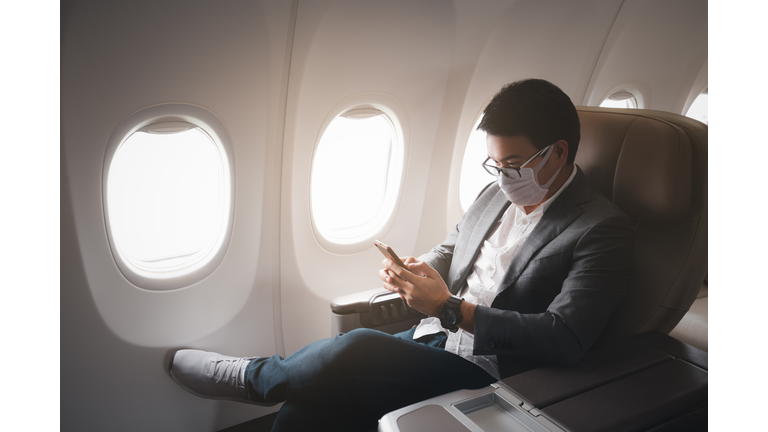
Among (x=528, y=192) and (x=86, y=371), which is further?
(x=86, y=371)

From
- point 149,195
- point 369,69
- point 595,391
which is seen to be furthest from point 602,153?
point 149,195

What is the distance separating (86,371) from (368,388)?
1.38 m

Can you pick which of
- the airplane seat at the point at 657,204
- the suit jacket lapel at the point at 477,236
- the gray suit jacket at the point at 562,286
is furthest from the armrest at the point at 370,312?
the airplane seat at the point at 657,204

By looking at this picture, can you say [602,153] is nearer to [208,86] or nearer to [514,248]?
[514,248]

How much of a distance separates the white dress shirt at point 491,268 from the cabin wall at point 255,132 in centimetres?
102

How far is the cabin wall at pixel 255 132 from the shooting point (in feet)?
5.56

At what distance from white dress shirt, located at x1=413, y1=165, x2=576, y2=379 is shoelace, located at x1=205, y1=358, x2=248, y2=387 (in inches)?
30.0

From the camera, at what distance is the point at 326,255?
2568mm

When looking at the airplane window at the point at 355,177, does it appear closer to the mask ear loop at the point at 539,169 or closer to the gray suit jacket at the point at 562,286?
the mask ear loop at the point at 539,169

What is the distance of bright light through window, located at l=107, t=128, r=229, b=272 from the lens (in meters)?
1.99

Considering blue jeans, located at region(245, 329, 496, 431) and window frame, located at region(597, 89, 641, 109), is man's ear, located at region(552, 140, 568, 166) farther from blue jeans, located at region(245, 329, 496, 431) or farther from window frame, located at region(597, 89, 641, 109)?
window frame, located at region(597, 89, 641, 109)

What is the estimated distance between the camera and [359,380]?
4.77ft

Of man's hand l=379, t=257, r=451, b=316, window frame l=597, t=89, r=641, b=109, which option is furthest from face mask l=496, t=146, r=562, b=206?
window frame l=597, t=89, r=641, b=109

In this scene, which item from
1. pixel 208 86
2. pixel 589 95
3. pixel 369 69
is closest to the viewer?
pixel 208 86
